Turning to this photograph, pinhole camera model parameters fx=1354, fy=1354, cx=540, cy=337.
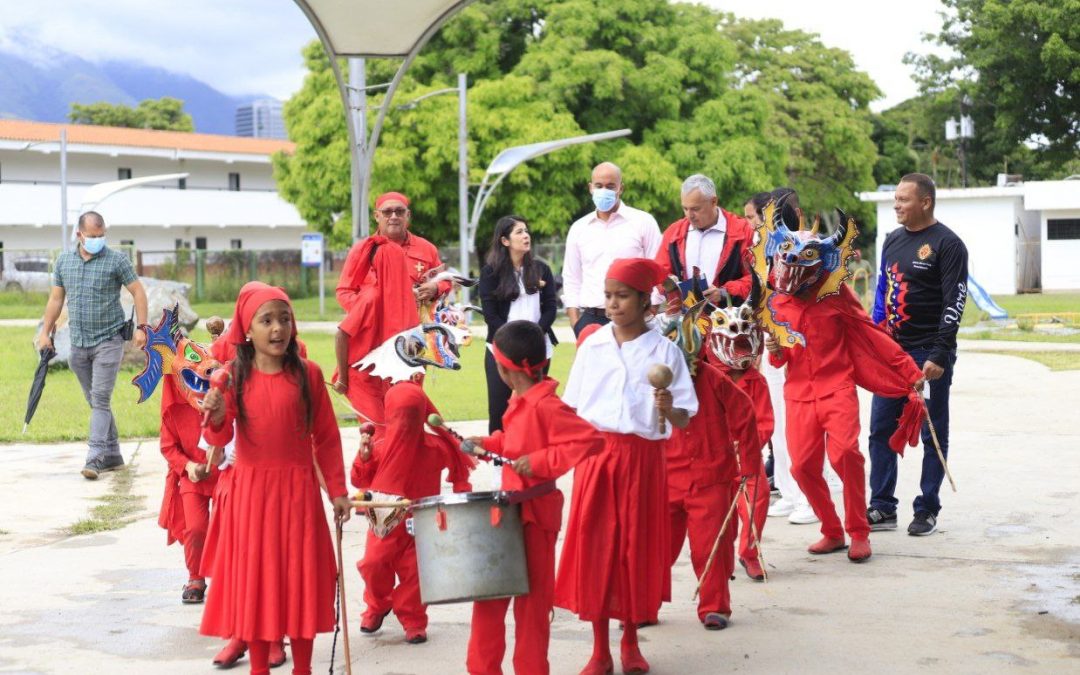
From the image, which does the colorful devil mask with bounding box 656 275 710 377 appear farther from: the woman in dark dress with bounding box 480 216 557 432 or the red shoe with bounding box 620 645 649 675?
the woman in dark dress with bounding box 480 216 557 432

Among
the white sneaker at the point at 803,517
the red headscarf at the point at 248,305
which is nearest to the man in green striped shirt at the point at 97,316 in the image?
the white sneaker at the point at 803,517

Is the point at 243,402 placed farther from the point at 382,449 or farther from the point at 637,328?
the point at 637,328

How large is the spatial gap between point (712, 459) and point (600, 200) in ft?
9.33

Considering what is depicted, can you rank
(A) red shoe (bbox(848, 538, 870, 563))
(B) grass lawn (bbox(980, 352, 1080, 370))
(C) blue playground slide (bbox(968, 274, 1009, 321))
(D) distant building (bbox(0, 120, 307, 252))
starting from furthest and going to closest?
1. (D) distant building (bbox(0, 120, 307, 252))
2. (C) blue playground slide (bbox(968, 274, 1009, 321))
3. (B) grass lawn (bbox(980, 352, 1080, 370))
4. (A) red shoe (bbox(848, 538, 870, 563))

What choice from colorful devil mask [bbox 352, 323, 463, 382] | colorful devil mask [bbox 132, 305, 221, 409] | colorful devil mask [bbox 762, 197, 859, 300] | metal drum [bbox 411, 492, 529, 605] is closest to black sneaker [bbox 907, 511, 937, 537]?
colorful devil mask [bbox 762, 197, 859, 300]

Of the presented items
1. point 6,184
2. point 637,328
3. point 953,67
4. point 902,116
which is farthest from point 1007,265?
point 637,328

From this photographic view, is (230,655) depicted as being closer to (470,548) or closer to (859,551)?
(470,548)

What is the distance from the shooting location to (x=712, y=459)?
5973 mm

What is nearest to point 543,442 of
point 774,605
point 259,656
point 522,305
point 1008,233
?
point 259,656

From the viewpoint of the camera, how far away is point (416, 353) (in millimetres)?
6141

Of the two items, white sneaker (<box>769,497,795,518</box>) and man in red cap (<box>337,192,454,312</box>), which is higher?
man in red cap (<box>337,192,454,312</box>)

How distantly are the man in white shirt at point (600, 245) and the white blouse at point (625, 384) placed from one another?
3.01m

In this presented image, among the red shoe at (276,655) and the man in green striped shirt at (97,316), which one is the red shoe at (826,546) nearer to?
the red shoe at (276,655)

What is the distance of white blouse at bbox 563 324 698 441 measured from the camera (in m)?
5.37
